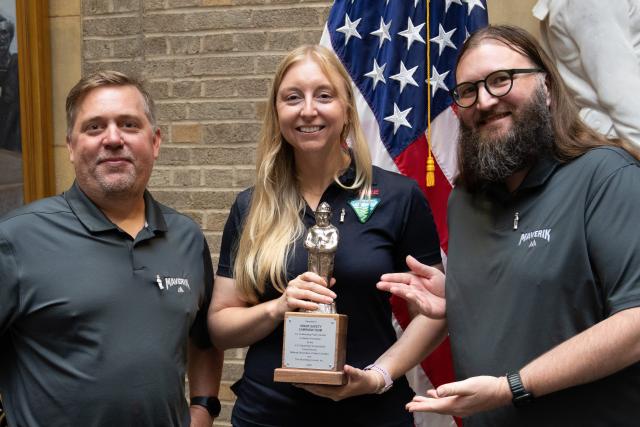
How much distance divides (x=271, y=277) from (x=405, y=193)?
519mm

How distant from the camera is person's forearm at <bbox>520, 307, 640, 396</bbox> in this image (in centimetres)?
175

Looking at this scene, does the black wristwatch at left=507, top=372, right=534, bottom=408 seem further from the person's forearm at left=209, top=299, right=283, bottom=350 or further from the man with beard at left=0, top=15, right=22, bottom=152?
the man with beard at left=0, top=15, right=22, bottom=152

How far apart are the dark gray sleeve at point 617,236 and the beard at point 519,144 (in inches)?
9.6

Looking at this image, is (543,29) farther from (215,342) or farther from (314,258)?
(215,342)

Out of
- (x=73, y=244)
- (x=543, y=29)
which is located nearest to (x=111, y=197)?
(x=73, y=244)

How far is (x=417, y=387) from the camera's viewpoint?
3.13 meters

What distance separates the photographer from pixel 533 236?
1975 mm

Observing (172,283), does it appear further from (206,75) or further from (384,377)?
(206,75)

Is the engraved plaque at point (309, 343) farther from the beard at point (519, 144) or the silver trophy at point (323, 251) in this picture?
the beard at point (519, 144)

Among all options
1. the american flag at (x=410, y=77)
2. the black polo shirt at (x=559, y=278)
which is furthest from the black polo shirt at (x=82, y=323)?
the american flag at (x=410, y=77)

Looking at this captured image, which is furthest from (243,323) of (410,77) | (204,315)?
(410,77)

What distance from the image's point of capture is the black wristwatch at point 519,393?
182 centimetres

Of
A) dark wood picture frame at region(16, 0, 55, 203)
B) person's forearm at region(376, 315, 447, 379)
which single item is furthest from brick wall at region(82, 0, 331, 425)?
person's forearm at region(376, 315, 447, 379)

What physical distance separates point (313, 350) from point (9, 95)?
2.73m
